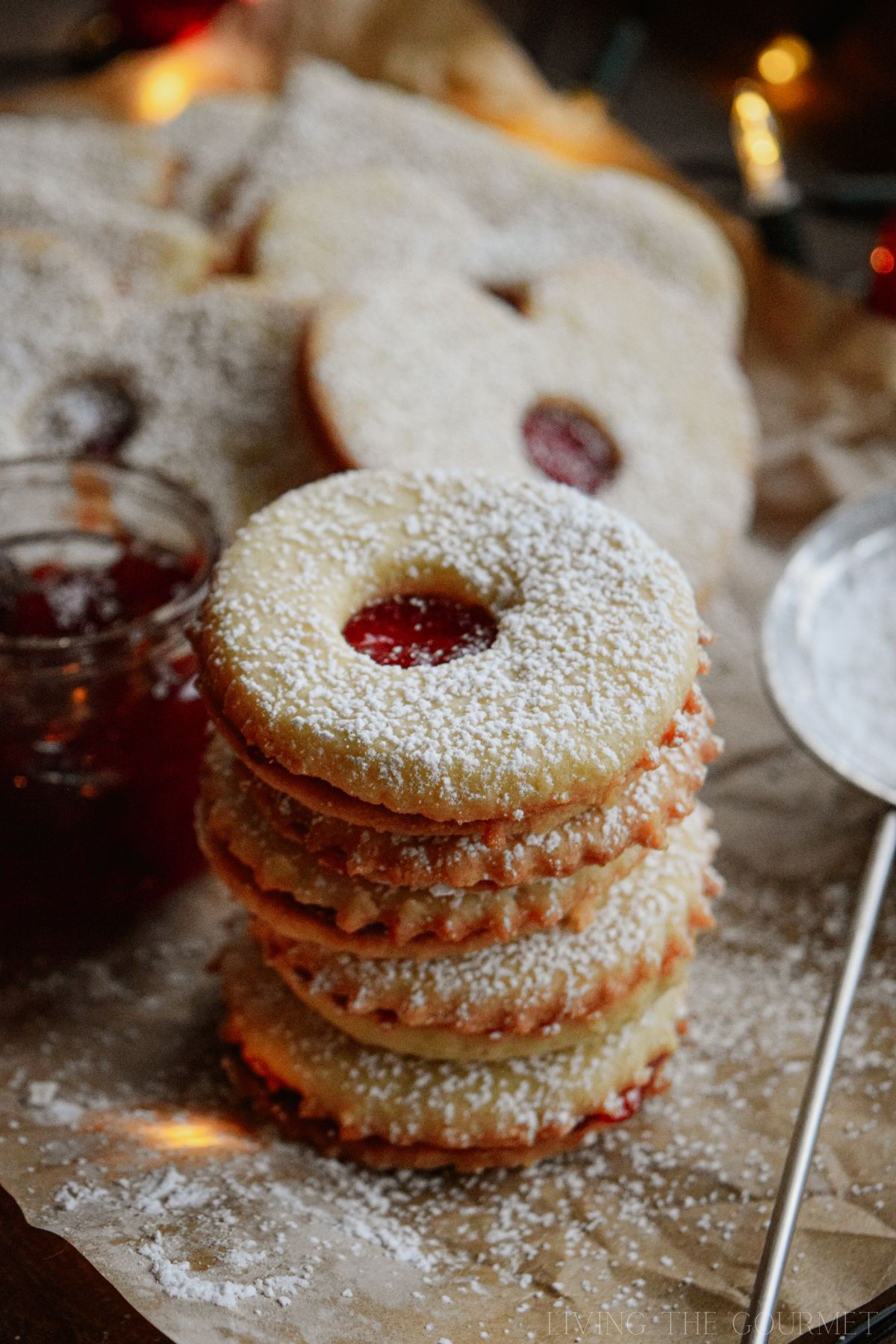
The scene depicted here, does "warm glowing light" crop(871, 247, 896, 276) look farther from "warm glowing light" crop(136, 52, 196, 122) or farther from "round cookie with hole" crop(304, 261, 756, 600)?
"warm glowing light" crop(136, 52, 196, 122)

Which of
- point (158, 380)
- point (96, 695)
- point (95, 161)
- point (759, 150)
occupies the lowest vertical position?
point (95, 161)

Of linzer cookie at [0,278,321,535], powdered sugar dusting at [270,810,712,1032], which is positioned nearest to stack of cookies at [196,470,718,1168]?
powdered sugar dusting at [270,810,712,1032]

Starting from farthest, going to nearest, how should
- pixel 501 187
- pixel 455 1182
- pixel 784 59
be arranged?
pixel 784 59 < pixel 501 187 < pixel 455 1182

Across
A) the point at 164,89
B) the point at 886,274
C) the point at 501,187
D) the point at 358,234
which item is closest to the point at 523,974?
the point at 358,234

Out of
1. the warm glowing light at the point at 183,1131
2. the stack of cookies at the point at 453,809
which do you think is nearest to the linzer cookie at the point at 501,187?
the stack of cookies at the point at 453,809

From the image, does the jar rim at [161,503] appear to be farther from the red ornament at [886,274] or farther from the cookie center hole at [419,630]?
the red ornament at [886,274]

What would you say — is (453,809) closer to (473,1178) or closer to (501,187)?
(473,1178)

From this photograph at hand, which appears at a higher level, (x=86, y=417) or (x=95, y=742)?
(x=95, y=742)
